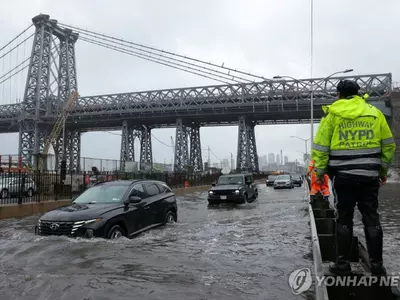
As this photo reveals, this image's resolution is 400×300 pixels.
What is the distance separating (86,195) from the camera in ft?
31.8

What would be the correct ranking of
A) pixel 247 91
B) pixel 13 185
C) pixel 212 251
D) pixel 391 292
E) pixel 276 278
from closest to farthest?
pixel 391 292
pixel 276 278
pixel 212 251
pixel 13 185
pixel 247 91

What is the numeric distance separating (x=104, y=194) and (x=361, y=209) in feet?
21.9

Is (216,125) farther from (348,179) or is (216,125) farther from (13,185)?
(348,179)

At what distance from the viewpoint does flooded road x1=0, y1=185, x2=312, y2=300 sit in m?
4.94

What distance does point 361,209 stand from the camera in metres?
4.12

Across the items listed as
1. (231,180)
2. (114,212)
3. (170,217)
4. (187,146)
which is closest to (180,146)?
(187,146)

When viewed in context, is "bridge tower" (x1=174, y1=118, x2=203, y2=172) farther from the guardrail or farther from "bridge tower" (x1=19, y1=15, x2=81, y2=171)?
the guardrail

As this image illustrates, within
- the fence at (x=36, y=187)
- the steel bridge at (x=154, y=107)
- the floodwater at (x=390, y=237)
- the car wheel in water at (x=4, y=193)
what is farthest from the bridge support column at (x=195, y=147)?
the floodwater at (x=390, y=237)

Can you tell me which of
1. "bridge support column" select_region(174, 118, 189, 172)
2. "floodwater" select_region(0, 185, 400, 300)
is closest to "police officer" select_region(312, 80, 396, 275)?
"floodwater" select_region(0, 185, 400, 300)

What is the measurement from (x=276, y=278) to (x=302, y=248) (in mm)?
2275

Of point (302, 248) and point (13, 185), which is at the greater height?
point (13, 185)

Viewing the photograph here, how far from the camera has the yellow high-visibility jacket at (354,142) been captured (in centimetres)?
401

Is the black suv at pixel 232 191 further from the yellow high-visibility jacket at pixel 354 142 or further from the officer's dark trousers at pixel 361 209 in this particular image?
the yellow high-visibility jacket at pixel 354 142

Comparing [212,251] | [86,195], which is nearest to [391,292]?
[212,251]
